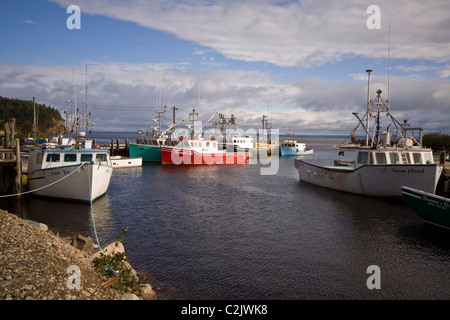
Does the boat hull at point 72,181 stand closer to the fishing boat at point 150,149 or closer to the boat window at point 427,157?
the boat window at point 427,157

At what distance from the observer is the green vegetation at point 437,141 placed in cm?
5744

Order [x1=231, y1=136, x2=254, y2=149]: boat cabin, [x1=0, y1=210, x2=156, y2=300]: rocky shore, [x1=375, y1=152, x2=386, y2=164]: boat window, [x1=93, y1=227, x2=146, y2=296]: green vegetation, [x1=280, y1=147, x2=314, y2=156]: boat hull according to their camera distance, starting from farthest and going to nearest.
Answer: [x1=280, y1=147, x2=314, y2=156]: boat hull
[x1=231, y1=136, x2=254, y2=149]: boat cabin
[x1=375, y1=152, x2=386, y2=164]: boat window
[x1=93, y1=227, x2=146, y2=296]: green vegetation
[x1=0, y1=210, x2=156, y2=300]: rocky shore

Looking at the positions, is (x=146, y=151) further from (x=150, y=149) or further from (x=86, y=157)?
(x=86, y=157)

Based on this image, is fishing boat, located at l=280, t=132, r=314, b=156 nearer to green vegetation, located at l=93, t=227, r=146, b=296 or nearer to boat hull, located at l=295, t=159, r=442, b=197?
boat hull, located at l=295, t=159, r=442, b=197

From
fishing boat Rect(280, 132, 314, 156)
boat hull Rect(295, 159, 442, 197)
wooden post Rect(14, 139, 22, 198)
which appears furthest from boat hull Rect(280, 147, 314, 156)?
wooden post Rect(14, 139, 22, 198)

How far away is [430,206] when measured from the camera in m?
17.2

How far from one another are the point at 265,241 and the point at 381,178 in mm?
13341

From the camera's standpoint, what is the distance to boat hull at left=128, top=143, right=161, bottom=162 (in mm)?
54719

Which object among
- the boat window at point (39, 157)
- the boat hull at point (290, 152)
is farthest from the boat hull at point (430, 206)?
the boat hull at point (290, 152)

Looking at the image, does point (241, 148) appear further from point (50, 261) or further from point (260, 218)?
point (50, 261)

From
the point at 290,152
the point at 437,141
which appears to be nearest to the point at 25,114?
the point at 290,152

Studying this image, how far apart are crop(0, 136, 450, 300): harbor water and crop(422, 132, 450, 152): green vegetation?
40778mm

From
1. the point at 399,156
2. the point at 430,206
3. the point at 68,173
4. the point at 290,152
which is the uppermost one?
the point at 399,156

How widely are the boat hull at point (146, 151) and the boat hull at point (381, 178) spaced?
3100 centimetres
